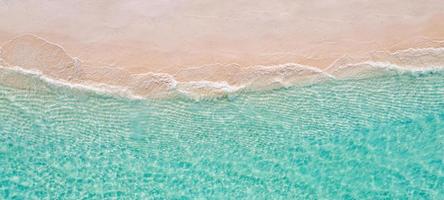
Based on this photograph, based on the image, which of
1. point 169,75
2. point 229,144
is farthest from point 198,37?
point 229,144

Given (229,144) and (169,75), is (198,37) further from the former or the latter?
(229,144)

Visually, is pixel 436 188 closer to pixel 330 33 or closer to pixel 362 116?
pixel 362 116

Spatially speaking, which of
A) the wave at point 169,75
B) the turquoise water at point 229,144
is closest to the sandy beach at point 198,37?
the wave at point 169,75

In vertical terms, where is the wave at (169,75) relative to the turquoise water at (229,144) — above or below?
above

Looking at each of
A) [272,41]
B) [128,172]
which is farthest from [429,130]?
[128,172]

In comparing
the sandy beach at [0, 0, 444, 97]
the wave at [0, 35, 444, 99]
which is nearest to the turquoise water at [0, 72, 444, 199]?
the wave at [0, 35, 444, 99]

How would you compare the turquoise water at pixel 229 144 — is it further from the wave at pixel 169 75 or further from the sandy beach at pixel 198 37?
the sandy beach at pixel 198 37
